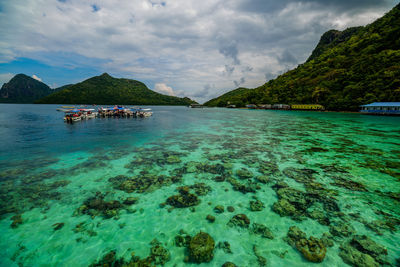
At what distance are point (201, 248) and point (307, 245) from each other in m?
3.91

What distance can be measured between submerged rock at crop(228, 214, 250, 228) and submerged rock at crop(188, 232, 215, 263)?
138 cm

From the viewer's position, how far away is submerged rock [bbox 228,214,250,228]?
22.9 feet

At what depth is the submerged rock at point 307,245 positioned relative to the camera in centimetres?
539

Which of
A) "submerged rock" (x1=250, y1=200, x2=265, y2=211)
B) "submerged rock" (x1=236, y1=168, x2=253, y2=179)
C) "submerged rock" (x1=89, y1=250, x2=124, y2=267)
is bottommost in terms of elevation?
"submerged rock" (x1=89, y1=250, x2=124, y2=267)

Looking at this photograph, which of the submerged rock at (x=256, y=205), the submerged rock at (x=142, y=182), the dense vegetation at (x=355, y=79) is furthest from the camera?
the dense vegetation at (x=355, y=79)

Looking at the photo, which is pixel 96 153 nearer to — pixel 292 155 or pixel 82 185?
pixel 82 185

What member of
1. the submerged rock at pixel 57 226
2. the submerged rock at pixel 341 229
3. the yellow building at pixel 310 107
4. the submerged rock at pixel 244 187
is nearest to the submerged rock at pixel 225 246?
the submerged rock at pixel 244 187

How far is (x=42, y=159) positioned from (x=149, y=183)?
12286mm

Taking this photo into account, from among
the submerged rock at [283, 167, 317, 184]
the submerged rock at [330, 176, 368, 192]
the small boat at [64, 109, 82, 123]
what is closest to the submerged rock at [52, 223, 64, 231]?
the submerged rock at [283, 167, 317, 184]

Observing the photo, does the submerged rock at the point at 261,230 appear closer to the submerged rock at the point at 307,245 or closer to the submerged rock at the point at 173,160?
the submerged rock at the point at 307,245

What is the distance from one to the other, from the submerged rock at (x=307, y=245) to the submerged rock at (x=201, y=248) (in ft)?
9.96

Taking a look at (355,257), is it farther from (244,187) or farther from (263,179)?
(263,179)

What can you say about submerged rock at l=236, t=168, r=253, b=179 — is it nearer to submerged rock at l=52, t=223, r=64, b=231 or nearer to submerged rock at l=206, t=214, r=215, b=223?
submerged rock at l=206, t=214, r=215, b=223

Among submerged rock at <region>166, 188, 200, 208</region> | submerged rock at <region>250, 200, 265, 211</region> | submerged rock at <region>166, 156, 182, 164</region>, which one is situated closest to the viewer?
submerged rock at <region>250, 200, 265, 211</region>
